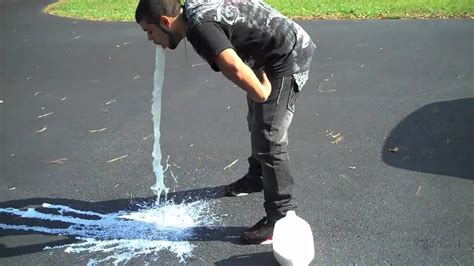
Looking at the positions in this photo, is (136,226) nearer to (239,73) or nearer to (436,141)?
(239,73)

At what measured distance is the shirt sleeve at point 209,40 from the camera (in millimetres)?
2031

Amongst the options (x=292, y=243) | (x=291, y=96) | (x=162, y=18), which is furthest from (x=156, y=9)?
(x=292, y=243)

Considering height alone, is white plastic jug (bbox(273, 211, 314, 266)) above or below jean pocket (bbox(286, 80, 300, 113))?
below

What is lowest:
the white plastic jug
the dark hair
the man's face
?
the white plastic jug

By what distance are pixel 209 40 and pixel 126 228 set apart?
1371mm

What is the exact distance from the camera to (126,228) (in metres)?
2.87

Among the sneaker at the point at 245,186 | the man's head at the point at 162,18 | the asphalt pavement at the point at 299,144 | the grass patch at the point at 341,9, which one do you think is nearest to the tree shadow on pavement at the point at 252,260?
the asphalt pavement at the point at 299,144

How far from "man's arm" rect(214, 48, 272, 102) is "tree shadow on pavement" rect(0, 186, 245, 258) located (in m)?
0.94

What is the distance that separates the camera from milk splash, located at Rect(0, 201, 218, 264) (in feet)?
8.74

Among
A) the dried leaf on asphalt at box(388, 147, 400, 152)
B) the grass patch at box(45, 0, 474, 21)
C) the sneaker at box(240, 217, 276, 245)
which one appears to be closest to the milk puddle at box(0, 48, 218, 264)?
the sneaker at box(240, 217, 276, 245)

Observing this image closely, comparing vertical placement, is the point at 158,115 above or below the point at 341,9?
above

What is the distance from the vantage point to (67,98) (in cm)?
498

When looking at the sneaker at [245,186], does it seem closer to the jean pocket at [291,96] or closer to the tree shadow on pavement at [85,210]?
the tree shadow on pavement at [85,210]

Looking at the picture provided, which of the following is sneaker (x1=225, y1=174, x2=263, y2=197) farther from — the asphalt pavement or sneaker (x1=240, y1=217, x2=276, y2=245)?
sneaker (x1=240, y1=217, x2=276, y2=245)
